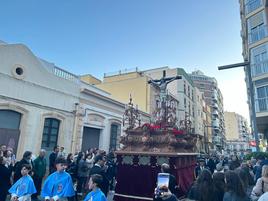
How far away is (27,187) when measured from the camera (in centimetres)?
455

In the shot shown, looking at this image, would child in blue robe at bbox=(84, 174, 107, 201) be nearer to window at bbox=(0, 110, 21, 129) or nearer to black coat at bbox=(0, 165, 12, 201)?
black coat at bbox=(0, 165, 12, 201)

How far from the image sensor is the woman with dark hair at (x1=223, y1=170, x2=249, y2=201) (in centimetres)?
315

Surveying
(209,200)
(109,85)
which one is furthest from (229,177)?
(109,85)

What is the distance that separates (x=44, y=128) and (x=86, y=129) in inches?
131

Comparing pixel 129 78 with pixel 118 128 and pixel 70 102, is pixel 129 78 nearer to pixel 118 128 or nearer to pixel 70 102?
pixel 118 128

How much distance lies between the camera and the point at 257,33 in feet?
59.8

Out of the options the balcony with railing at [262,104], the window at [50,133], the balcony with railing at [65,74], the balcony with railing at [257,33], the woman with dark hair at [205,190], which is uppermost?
the balcony with railing at [257,33]

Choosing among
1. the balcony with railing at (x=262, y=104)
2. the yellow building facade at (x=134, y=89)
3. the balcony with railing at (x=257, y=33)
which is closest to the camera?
the balcony with railing at (x=262, y=104)

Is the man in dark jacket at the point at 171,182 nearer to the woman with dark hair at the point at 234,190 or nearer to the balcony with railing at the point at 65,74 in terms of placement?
the woman with dark hair at the point at 234,190

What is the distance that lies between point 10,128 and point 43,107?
1.98 metres

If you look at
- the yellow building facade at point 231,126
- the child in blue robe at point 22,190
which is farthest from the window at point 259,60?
the yellow building facade at point 231,126

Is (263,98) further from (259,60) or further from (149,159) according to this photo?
(149,159)

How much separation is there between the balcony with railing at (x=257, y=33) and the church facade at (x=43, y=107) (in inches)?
541

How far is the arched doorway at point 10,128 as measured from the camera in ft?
33.6
